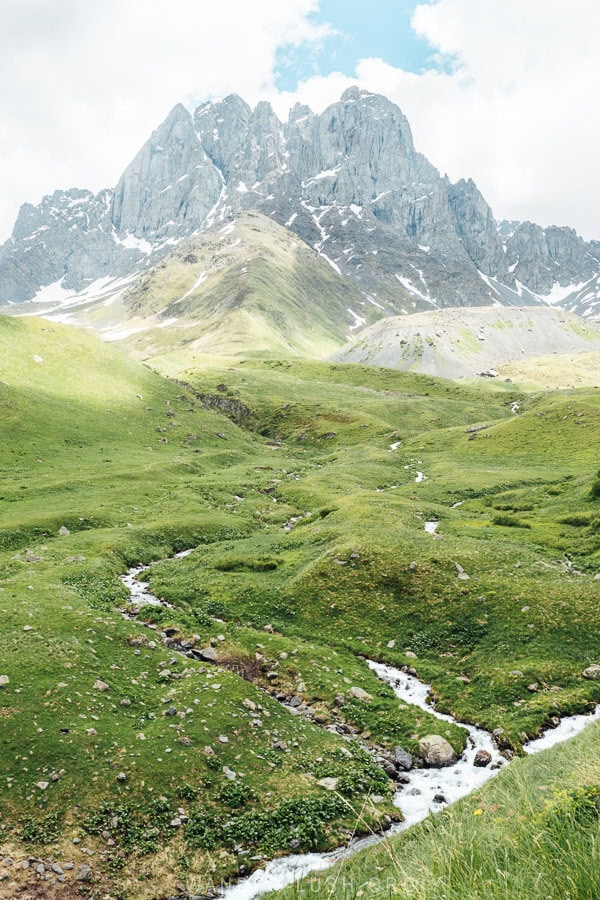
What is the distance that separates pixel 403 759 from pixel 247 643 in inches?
408

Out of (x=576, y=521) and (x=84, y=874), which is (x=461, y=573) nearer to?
(x=576, y=521)

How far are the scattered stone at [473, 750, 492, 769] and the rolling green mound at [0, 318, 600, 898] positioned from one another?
1183 mm

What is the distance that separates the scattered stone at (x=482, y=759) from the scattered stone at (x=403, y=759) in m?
2.33

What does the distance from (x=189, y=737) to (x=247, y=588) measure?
16785 millimetres

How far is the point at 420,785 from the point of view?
704 inches

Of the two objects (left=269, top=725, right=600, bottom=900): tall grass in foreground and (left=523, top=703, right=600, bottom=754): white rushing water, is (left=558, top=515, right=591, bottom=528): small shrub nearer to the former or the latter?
(left=523, top=703, right=600, bottom=754): white rushing water

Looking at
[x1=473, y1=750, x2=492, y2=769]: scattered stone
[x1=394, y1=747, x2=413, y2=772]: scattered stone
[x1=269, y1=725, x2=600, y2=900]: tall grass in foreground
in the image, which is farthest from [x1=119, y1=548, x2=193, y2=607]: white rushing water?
[x1=269, y1=725, x2=600, y2=900]: tall grass in foreground

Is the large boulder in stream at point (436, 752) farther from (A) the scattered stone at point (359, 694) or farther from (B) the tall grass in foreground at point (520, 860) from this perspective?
(B) the tall grass in foreground at point (520, 860)

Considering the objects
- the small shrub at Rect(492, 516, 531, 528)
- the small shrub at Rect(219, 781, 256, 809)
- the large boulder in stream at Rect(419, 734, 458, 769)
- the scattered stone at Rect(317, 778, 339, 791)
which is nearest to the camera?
the small shrub at Rect(219, 781, 256, 809)

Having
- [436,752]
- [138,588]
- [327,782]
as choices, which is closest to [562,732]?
[436,752]

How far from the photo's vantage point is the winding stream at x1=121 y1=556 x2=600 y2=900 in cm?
1350

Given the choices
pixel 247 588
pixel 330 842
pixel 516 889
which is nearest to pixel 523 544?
pixel 247 588

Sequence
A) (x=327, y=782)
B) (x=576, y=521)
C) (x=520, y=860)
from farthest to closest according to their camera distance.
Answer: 1. (x=576, y=521)
2. (x=327, y=782)
3. (x=520, y=860)

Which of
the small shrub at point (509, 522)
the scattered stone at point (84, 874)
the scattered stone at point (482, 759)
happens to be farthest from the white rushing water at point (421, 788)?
the small shrub at point (509, 522)
